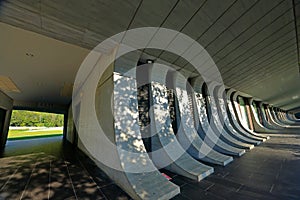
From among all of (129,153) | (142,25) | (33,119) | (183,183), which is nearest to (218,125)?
(183,183)

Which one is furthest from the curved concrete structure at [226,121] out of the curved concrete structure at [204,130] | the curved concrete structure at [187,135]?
the curved concrete structure at [187,135]

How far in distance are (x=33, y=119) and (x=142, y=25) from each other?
3748cm

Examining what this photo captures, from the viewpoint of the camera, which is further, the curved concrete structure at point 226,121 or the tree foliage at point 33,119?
the tree foliage at point 33,119

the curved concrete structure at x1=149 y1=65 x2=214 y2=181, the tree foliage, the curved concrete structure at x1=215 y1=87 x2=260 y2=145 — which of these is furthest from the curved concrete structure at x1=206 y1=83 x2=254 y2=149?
the tree foliage

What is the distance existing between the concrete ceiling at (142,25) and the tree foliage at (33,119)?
3045 centimetres

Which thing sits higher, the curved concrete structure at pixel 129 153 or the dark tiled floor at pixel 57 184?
the curved concrete structure at pixel 129 153

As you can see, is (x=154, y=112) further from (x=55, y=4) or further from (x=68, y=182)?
(x=55, y=4)

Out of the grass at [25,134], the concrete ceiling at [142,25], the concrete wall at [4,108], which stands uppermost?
the concrete ceiling at [142,25]

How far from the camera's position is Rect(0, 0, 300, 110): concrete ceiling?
237cm

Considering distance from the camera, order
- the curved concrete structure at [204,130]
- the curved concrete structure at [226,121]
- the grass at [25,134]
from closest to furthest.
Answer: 1. the curved concrete structure at [204,130]
2. the curved concrete structure at [226,121]
3. the grass at [25,134]

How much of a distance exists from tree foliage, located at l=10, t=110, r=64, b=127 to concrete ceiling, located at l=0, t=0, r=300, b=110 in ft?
99.9

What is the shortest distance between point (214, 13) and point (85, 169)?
5598 mm

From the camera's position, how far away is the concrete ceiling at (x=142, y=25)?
7.76 feet

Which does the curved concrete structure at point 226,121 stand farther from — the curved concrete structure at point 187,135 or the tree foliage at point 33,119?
the tree foliage at point 33,119
